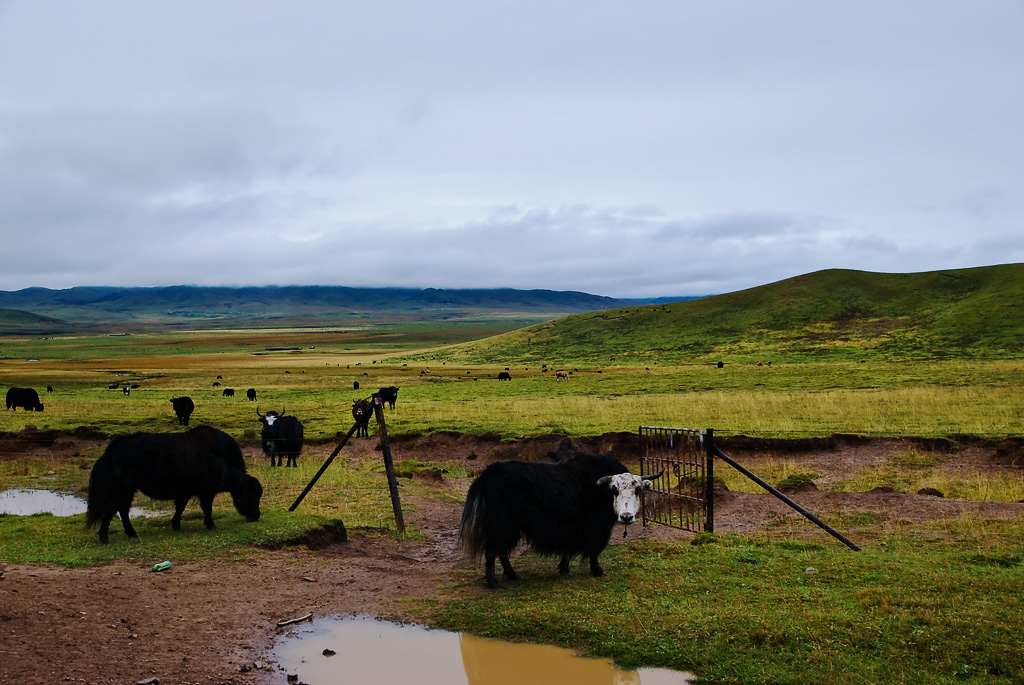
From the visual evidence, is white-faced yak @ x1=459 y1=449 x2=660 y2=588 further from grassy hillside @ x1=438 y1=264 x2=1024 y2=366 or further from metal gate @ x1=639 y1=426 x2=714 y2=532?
grassy hillside @ x1=438 y1=264 x2=1024 y2=366

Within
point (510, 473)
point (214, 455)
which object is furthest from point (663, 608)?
point (214, 455)

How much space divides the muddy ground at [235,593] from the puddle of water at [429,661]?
1.27 feet

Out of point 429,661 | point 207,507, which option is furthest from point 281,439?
point 429,661

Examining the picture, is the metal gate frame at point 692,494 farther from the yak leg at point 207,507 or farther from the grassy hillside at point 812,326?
the grassy hillside at point 812,326

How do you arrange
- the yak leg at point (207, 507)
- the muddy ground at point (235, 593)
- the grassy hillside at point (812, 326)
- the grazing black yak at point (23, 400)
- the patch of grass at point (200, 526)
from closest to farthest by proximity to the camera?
the muddy ground at point (235, 593), the patch of grass at point (200, 526), the yak leg at point (207, 507), the grazing black yak at point (23, 400), the grassy hillside at point (812, 326)

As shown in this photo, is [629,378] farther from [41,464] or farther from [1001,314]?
[1001,314]

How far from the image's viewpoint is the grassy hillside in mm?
70438

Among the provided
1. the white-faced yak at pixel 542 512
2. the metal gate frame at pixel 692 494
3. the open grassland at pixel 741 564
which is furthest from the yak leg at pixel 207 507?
the metal gate frame at pixel 692 494

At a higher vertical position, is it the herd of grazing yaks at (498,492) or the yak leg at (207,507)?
the herd of grazing yaks at (498,492)

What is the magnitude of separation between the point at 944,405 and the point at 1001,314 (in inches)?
2253

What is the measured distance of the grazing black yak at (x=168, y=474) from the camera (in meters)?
11.8

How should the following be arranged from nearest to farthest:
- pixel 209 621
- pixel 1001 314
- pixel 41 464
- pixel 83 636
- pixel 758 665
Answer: pixel 758 665 < pixel 83 636 < pixel 209 621 < pixel 41 464 < pixel 1001 314

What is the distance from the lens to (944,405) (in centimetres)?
2952

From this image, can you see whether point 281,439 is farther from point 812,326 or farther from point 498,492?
point 812,326
